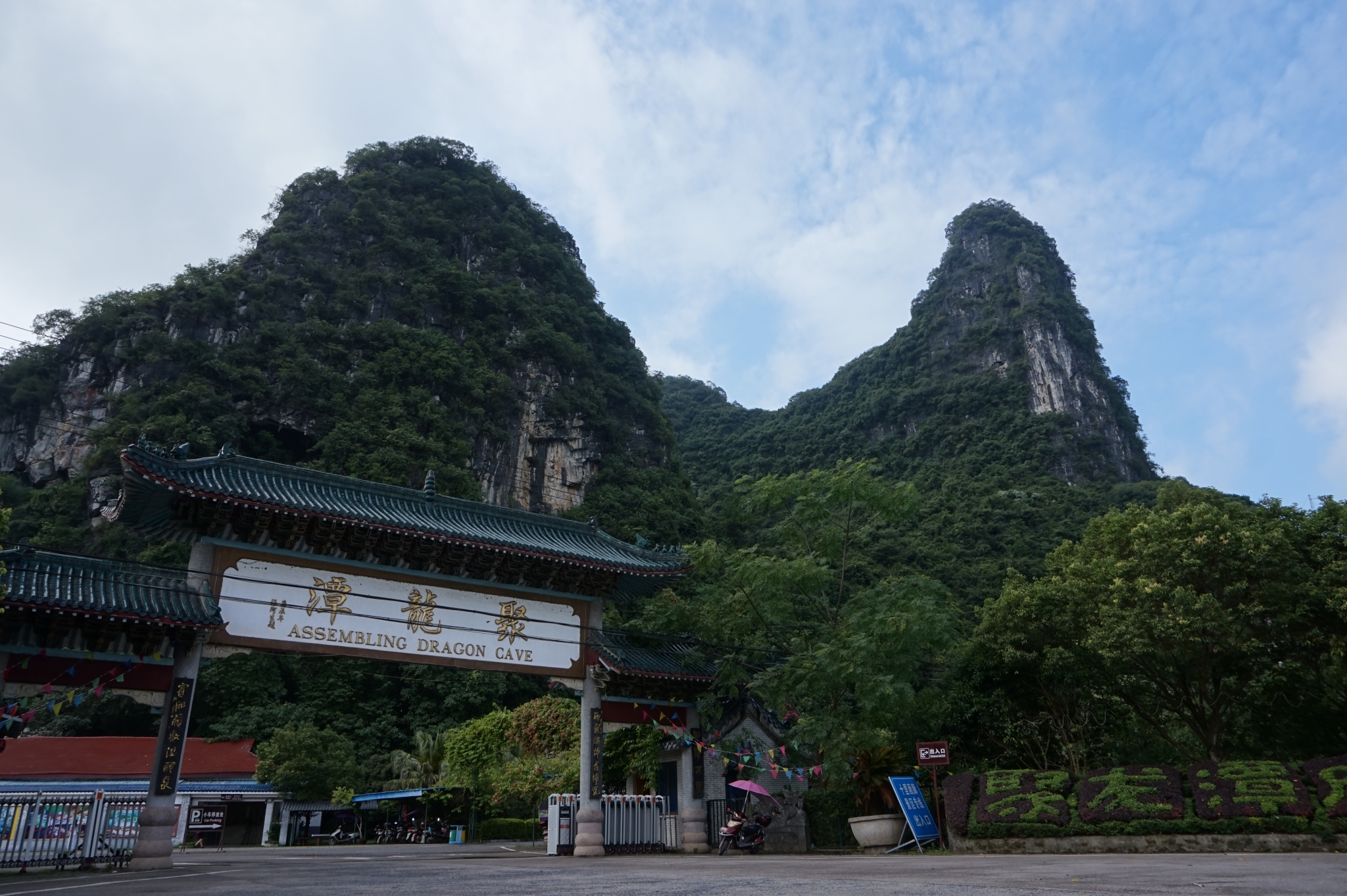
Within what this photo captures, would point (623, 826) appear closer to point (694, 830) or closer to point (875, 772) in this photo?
point (694, 830)

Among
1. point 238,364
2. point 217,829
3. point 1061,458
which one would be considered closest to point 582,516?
point 238,364

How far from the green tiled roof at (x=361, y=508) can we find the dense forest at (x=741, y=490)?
1.86 meters

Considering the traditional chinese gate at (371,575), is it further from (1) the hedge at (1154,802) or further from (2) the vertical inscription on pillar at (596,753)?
(1) the hedge at (1154,802)

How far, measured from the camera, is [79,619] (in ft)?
32.4

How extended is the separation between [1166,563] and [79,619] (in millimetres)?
15719

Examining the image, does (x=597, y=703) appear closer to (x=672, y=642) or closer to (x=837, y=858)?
(x=672, y=642)

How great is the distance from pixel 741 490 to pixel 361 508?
27.1ft

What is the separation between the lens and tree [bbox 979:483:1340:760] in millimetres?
13047

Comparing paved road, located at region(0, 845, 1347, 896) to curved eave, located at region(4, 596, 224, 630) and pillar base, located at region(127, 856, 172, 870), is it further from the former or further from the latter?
curved eave, located at region(4, 596, 224, 630)

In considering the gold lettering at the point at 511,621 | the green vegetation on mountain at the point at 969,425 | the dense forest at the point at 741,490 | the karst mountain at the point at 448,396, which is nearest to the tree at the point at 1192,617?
the dense forest at the point at 741,490

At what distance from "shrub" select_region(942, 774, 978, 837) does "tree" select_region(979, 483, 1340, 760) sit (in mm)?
3156

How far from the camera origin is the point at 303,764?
24562 millimetres

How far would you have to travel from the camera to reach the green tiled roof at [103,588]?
31.9 feet

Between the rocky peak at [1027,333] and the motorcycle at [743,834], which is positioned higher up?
the rocky peak at [1027,333]
